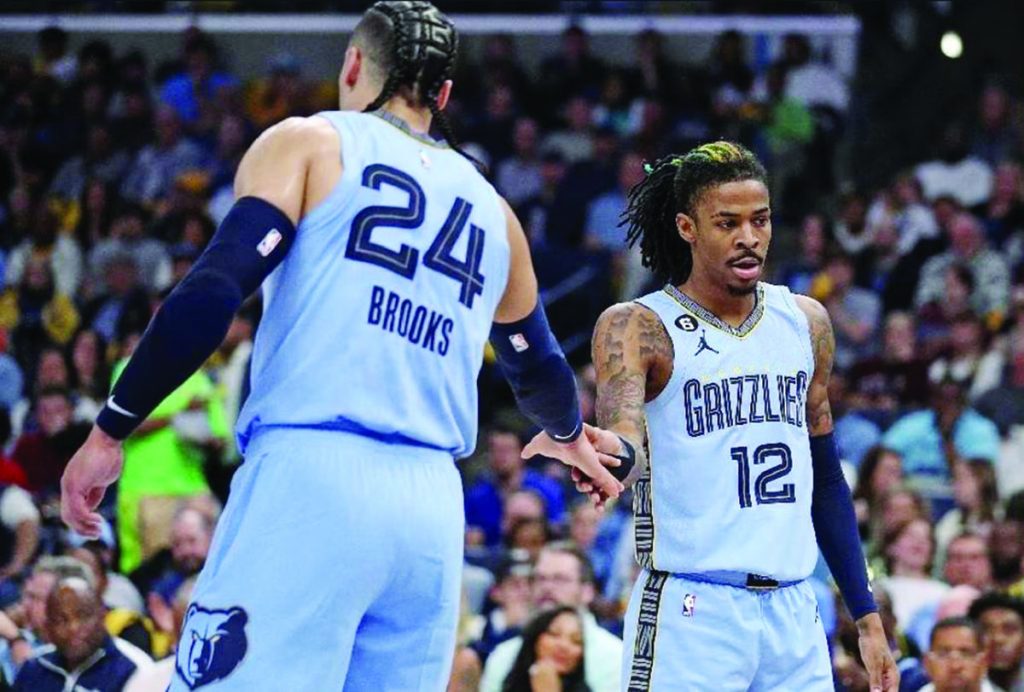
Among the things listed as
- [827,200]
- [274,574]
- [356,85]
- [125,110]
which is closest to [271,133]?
[356,85]

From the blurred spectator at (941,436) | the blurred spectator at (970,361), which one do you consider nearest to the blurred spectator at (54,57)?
the blurred spectator at (970,361)

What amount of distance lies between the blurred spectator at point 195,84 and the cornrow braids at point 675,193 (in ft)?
39.6

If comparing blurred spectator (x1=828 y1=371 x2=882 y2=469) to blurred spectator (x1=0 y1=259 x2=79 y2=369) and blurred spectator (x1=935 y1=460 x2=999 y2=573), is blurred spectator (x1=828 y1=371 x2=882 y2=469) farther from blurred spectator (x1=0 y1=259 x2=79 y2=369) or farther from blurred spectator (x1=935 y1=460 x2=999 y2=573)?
blurred spectator (x1=0 y1=259 x2=79 y2=369)

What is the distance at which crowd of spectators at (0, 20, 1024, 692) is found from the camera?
31.3 feet

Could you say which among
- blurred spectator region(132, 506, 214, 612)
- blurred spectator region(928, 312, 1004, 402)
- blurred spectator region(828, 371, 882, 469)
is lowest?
blurred spectator region(132, 506, 214, 612)

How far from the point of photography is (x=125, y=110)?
18219 mm

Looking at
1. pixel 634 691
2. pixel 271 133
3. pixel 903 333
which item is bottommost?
pixel 634 691

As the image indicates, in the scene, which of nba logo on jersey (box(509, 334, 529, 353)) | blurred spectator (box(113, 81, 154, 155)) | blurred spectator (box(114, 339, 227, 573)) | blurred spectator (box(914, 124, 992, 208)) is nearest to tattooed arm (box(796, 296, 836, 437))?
nba logo on jersey (box(509, 334, 529, 353))

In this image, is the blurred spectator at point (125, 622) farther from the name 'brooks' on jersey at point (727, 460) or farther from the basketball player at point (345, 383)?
the basketball player at point (345, 383)

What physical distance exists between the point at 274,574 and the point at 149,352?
569mm

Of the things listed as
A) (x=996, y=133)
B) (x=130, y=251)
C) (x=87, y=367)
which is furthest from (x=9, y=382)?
(x=996, y=133)

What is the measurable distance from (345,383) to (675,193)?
83.3 inches

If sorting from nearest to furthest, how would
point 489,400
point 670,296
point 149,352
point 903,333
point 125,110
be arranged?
point 149,352 < point 670,296 < point 903,333 < point 489,400 < point 125,110

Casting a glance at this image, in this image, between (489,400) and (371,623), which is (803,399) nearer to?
(371,623)
